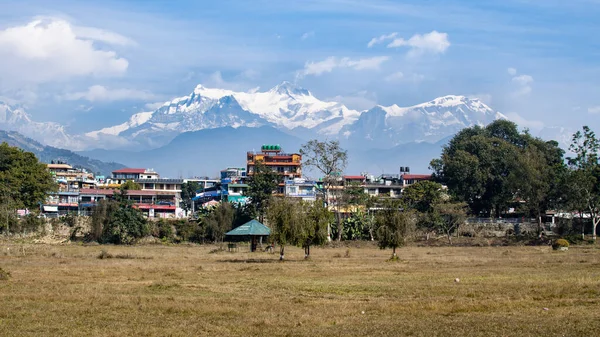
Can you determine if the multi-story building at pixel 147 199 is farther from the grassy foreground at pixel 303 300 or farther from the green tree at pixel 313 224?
the grassy foreground at pixel 303 300

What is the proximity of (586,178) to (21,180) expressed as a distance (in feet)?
223

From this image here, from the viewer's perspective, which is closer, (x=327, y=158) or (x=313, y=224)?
(x=313, y=224)

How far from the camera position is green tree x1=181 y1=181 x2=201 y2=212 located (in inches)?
5679

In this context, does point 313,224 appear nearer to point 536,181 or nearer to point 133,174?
point 536,181

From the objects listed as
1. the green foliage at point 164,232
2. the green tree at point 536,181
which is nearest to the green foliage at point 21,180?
the green foliage at point 164,232

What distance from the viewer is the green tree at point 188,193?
14425 centimetres

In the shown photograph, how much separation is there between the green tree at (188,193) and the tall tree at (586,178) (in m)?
81.4

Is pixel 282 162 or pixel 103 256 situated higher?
pixel 282 162

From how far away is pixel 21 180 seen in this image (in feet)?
300

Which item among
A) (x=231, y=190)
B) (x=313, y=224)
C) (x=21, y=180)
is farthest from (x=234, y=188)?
(x=313, y=224)

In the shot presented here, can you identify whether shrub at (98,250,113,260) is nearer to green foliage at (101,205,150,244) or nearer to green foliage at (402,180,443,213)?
green foliage at (101,205,150,244)

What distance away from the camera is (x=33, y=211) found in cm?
9762

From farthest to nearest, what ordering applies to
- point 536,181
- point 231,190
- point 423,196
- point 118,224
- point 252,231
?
1. point 231,190
2. point 423,196
3. point 536,181
4. point 118,224
5. point 252,231

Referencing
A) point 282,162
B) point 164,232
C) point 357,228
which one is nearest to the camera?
point 357,228
